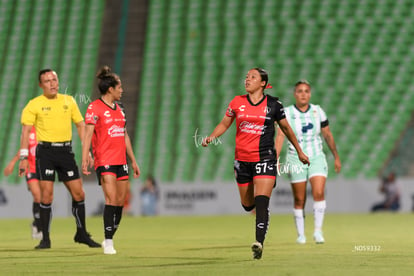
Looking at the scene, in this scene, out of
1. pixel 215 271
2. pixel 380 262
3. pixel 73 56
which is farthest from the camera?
pixel 73 56

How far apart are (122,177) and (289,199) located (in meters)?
13.6

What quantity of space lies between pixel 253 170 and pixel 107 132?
1.99 m

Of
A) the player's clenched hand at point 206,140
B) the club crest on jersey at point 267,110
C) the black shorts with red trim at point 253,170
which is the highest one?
the club crest on jersey at point 267,110

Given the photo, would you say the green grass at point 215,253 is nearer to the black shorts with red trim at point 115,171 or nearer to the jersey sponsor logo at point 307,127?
the black shorts with red trim at point 115,171

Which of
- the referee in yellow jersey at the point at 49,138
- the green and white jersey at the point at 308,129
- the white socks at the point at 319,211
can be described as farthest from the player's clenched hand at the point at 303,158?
the referee in yellow jersey at the point at 49,138

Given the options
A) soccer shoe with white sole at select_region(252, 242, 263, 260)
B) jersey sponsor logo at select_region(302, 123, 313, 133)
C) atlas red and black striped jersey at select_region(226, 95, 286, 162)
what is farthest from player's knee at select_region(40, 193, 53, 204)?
jersey sponsor logo at select_region(302, 123, 313, 133)

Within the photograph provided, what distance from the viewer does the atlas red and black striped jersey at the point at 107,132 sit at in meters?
10.6

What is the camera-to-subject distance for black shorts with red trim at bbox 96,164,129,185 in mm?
10578

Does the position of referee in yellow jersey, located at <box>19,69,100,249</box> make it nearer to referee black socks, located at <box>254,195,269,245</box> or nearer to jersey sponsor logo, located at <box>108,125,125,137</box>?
jersey sponsor logo, located at <box>108,125,125,137</box>

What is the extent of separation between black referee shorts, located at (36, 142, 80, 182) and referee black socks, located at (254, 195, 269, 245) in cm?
289

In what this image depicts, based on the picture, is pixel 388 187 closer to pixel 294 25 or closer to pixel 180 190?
pixel 180 190

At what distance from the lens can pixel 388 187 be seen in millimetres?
23578

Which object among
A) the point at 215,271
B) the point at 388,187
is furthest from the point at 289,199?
the point at 215,271

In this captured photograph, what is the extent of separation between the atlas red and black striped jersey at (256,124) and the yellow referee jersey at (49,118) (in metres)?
2.68
